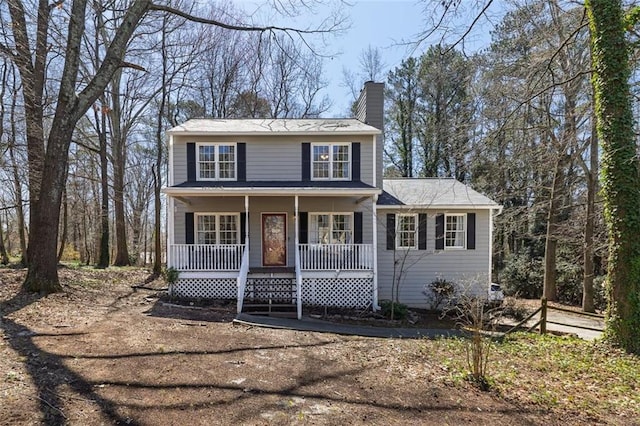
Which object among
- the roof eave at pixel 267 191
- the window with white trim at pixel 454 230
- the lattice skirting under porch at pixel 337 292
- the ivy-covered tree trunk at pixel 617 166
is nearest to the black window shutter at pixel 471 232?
the window with white trim at pixel 454 230

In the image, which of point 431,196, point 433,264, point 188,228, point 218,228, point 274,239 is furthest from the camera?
point 431,196

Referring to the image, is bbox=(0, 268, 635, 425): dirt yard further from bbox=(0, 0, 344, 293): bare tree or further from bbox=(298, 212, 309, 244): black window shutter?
bbox=(298, 212, 309, 244): black window shutter

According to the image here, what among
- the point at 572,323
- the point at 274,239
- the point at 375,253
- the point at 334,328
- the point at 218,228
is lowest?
the point at 572,323

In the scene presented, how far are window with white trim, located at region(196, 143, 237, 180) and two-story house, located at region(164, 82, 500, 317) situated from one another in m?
0.03

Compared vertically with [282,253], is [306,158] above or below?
above

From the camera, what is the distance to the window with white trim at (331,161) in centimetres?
1248

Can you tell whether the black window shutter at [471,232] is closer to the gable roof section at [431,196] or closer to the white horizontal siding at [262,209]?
the gable roof section at [431,196]

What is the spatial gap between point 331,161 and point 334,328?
5857 millimetres

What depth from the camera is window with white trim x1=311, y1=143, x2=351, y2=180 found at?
491 inches

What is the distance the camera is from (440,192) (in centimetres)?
1374

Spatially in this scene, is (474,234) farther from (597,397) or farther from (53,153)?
(53,153)

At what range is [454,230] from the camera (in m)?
13.1

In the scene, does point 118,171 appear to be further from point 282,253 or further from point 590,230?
point 590,230

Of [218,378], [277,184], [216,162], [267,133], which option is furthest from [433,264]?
[218,378]
